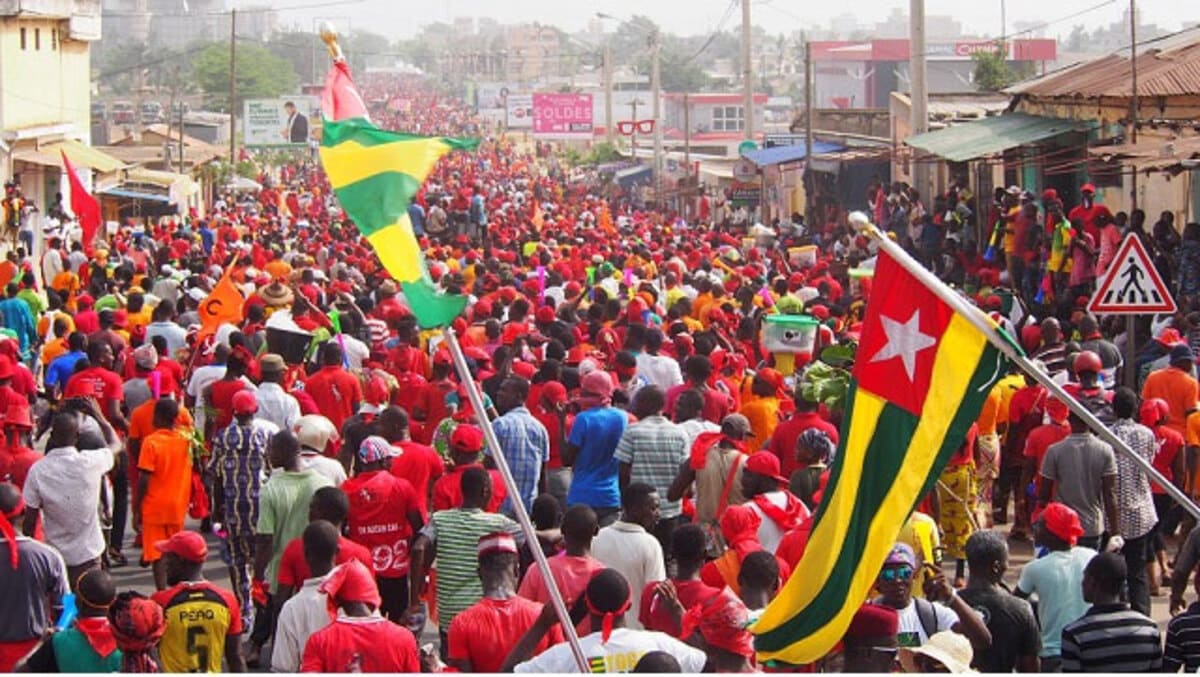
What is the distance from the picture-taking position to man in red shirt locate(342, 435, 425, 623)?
31.2 ft

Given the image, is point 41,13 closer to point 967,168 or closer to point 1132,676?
point 967,168

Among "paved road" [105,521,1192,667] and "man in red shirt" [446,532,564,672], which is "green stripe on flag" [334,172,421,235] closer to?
"man in red shirt" [446,532,564,672]

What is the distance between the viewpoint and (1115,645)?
7621 mm

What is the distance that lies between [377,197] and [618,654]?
171 cm

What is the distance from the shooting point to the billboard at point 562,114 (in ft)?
285

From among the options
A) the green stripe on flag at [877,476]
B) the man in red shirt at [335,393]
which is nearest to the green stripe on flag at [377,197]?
the green stripe on flag at [877,476]

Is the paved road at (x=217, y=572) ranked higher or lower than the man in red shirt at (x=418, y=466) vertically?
lower

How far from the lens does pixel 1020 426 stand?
42.5ft

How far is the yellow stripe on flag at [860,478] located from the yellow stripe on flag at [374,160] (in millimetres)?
1870

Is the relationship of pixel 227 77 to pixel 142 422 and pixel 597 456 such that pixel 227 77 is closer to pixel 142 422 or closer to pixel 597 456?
pixel 142 422

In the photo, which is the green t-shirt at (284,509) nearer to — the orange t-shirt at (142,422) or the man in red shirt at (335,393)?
the orange t-shirt at (142,422)

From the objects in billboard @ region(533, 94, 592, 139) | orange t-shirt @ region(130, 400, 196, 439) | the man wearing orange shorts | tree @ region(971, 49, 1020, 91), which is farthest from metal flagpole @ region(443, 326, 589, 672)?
billboard @ region(533, 94, 592, 139)

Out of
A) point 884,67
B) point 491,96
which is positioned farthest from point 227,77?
point 884,67

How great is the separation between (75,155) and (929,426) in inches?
1377
